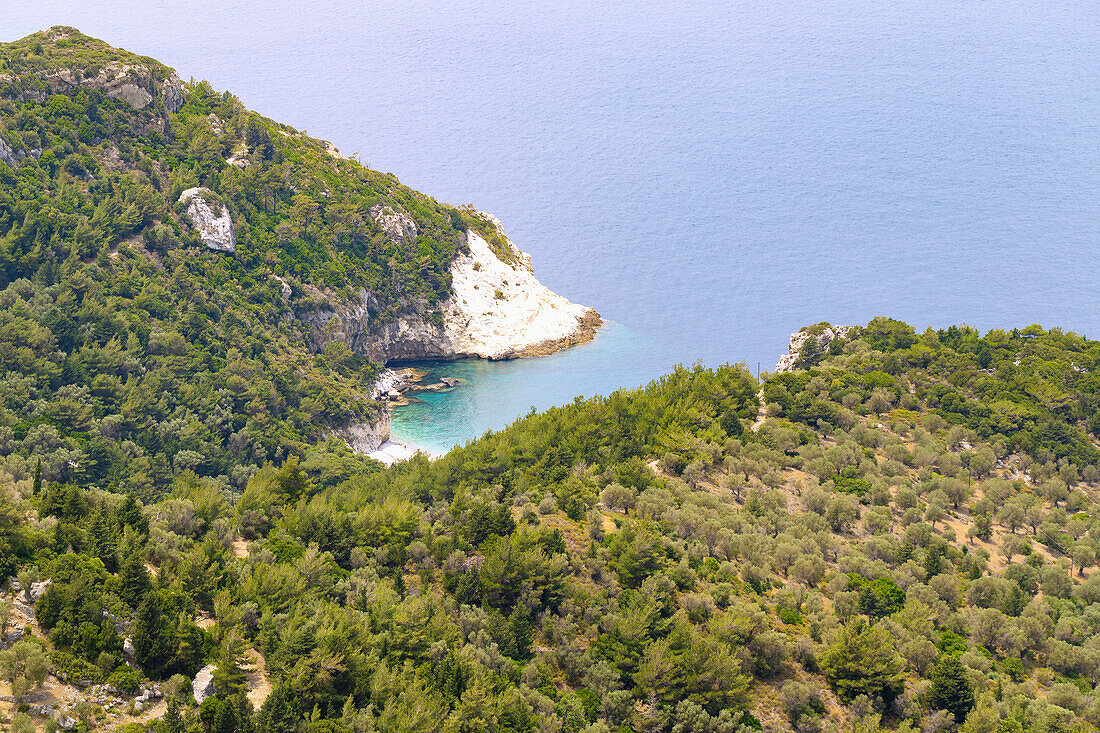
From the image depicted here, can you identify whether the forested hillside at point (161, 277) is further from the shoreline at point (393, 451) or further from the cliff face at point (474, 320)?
the shoreline at point (393, 451)

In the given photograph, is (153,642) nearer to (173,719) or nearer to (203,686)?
(203,686)

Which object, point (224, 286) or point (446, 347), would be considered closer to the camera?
point (224, 286)

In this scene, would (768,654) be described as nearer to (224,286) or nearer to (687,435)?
Answer: (687,435)

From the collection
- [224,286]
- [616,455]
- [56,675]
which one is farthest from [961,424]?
[224,286]

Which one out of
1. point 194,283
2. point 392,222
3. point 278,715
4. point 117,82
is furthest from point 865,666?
point 117,82

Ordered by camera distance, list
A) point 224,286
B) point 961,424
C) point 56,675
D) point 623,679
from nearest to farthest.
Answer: point 56,675, point 623,679, point 961,424, point 224,286

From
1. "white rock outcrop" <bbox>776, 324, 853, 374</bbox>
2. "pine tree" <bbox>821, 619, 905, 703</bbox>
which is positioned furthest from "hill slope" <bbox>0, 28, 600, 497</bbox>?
"pine tree" <bbox>821, 619, 905, 703</bbox>
